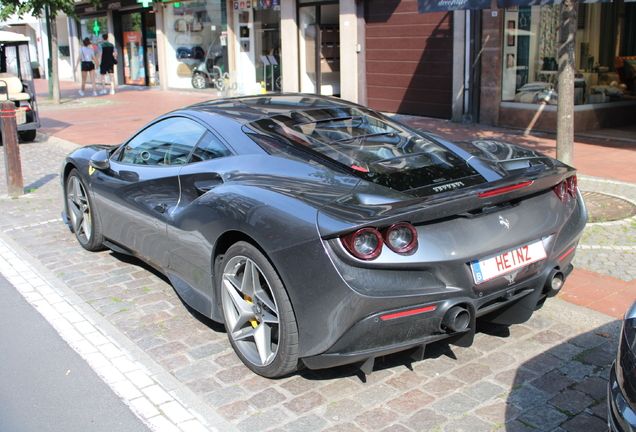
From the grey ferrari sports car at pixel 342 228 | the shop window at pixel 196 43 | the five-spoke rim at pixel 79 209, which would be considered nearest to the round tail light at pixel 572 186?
the grey ferrari sports car at pixel 342 228

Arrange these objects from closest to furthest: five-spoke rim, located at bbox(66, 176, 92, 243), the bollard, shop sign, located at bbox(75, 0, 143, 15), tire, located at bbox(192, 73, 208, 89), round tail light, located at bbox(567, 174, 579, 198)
A: 1. round tail light, located at bbox(567, 174, 579, 198)
2. five-spoke rim, located at bbox(66, 176, 92, 243)
3. the bollard
4. tire, located at bbox(192, 73, 208, 89)
5. shop sign, located at bbox(75, 0, 143, 15)

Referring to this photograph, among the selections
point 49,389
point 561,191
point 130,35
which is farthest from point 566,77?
point 130,35

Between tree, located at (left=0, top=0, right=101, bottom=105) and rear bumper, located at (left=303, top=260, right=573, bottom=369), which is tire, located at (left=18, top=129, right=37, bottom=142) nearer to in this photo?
tree, located at (left=0, top=0, right=101, bottom=105)

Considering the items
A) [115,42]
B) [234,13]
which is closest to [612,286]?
[234,13]

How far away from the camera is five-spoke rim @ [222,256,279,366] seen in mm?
3549

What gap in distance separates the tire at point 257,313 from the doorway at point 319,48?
14.8 meters

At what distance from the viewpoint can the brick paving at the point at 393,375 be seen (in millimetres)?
3211

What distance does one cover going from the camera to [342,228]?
3.01 metres

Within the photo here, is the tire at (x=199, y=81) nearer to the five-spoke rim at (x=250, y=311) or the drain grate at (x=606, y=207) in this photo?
the drain grate at (x=606, y=207)

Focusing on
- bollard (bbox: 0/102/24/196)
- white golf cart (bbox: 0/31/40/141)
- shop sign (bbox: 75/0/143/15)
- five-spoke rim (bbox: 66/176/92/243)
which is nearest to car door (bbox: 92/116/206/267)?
five-spoke rim (bbox: 66/176/92/243)

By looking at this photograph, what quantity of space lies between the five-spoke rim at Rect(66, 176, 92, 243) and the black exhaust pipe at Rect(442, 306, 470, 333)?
378 cm

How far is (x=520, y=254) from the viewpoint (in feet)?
11.3

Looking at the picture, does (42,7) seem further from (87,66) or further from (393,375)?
(393,375)

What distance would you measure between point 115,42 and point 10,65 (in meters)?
13.5
